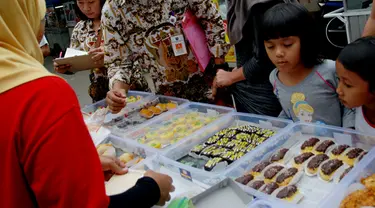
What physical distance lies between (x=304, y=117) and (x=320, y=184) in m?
0.48

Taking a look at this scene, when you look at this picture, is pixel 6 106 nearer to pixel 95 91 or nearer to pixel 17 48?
pixel 17 48

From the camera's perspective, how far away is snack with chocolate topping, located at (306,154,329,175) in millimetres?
1286

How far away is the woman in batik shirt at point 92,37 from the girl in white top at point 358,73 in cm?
167

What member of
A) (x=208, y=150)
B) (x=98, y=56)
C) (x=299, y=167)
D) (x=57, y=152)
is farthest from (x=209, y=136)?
(x=57, y=152)

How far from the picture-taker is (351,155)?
1.28m

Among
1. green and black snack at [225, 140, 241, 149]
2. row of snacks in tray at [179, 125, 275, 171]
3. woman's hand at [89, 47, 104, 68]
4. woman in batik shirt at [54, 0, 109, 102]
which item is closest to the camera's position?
row of snacks in tray at [179, 125, 275, 171]

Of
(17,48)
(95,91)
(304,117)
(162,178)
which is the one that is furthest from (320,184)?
(95,91)

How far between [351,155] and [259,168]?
34 cm

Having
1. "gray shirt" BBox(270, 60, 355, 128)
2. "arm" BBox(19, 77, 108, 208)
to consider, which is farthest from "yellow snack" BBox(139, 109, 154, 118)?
"arm" BBox(19, 77, 108, 208)

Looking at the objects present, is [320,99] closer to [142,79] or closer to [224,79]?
[224,79]

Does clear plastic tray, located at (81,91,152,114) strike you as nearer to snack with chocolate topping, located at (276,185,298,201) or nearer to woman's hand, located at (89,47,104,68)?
woman's hand, located at (89,47,104,68)

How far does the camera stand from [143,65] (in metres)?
2.24

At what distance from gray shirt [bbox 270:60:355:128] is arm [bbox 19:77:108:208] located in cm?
117

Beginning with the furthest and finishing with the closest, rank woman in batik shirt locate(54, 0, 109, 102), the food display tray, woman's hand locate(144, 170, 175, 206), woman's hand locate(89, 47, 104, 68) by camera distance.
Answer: woman in batik shirt locate(54, 0, 109, 102) < woman's hand locate(89, 47, 104, 68) < the food display tray < woman's hand locate(144, 170, 175, 206)
